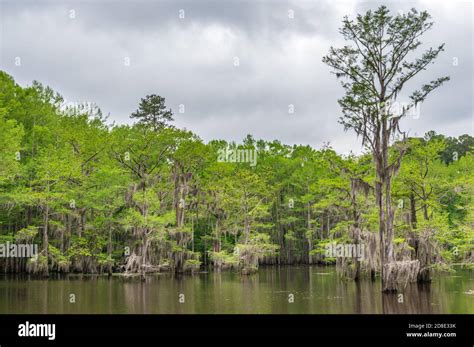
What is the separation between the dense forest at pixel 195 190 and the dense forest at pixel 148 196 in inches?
4.6

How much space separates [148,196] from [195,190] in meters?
9.65

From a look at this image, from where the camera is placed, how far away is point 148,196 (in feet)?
124

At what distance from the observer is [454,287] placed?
26906 mm

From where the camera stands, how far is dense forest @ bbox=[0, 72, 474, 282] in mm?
31016

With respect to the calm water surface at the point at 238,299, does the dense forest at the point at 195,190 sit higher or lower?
higher

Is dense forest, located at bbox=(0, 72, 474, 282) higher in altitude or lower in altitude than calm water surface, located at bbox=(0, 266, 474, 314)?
higher

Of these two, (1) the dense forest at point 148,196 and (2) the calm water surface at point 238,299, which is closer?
(2) the calm water surface at point 238,299

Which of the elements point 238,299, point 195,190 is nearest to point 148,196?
point 195,190

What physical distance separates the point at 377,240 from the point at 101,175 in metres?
25.4

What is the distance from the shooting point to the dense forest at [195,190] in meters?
27.3

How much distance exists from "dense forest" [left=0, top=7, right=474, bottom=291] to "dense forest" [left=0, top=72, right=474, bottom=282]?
118 millimetres

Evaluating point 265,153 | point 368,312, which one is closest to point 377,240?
point 368,312

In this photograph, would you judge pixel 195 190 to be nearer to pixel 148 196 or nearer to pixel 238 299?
pixel 148 196
